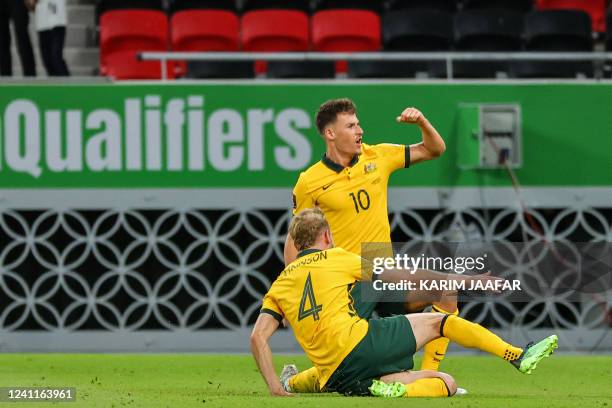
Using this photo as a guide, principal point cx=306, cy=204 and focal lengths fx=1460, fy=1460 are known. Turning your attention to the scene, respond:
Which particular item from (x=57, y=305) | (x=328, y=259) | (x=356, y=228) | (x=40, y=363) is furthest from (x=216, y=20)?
(x=328, y=259)

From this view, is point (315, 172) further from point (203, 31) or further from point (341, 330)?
point (203, 31)

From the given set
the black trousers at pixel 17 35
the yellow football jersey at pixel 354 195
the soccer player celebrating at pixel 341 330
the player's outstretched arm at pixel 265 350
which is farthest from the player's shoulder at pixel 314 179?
the black trousers at pixel 17 35

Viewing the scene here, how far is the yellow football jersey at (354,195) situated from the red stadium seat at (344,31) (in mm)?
5690

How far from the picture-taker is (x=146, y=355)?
12.3 metres

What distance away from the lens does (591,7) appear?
1579 centimetres

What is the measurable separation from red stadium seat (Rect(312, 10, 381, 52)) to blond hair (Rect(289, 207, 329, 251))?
23.7 ft

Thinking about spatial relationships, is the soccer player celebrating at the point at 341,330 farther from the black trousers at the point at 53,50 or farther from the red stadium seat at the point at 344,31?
the red stadium seat at the point at 344,31

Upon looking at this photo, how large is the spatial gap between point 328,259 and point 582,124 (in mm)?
5366

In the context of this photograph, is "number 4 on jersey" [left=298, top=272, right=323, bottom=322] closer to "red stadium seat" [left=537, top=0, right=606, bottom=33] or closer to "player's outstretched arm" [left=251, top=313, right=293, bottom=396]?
"player's outstretched arm" [left=251, top=313, right=293, bottom=396]

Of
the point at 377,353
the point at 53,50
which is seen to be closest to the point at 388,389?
the point at 377,353

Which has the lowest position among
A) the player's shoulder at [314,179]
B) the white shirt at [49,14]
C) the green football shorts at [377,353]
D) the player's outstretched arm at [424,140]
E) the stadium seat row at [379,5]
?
the green football shorts at [377,353]

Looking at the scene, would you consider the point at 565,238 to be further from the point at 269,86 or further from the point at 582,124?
the point at 269,86

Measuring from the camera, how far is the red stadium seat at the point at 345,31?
14961mm

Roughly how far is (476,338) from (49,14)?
6.68 meters
